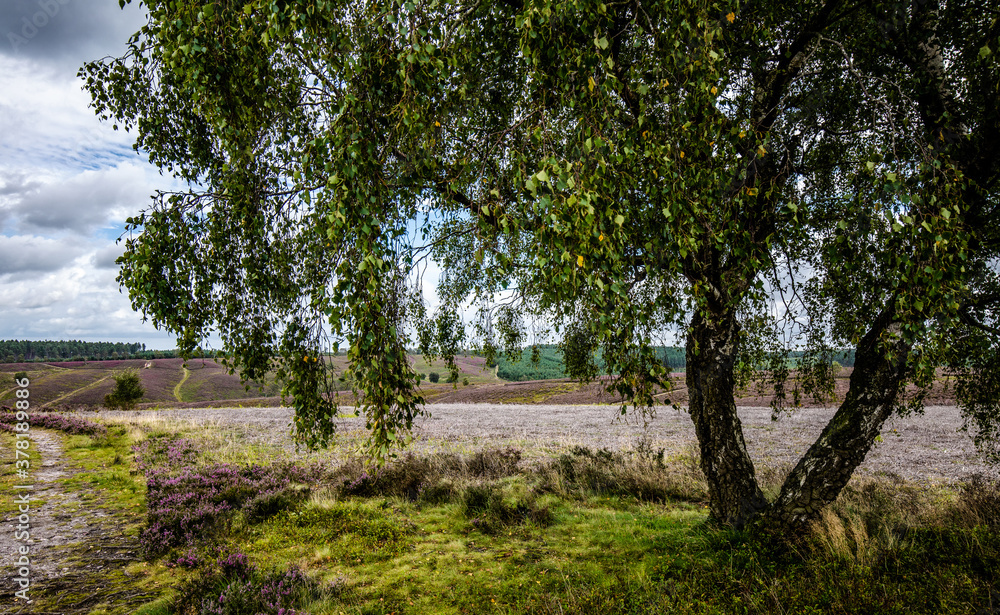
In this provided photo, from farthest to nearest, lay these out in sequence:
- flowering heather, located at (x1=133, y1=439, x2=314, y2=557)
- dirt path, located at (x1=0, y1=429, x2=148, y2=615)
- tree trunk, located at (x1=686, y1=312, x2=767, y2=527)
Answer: flowering heather, located at (x1=133, y1=439, x2=314, y2=557)
tree trunk, located at (x1=686, y1=312, x2=767, y2=527)
dirt path, located at (x1=0, y1=429, x2=148, y2=615)

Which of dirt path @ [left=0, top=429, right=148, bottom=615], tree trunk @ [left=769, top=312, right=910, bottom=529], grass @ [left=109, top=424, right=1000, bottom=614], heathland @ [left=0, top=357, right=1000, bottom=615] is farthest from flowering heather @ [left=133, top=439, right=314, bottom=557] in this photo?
tree trunk @ [left=769, top=312, right=910, bottom=529]

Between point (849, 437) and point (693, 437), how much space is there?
13734 millimetres

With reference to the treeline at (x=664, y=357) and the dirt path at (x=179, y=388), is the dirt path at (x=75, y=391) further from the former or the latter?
the treeline at (x=664, y=357)

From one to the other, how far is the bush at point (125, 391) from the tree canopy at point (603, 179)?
110ft

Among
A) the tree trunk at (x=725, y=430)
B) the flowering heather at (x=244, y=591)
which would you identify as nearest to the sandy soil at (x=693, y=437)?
the flowering heather at (x=244, y=591)

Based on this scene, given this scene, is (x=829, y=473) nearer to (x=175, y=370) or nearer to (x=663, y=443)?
(x=663, y=443)

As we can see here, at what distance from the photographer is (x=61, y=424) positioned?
18.7m

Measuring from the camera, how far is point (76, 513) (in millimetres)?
8344

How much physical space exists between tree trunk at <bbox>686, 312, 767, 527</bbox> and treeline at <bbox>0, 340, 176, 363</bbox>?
99.1 m

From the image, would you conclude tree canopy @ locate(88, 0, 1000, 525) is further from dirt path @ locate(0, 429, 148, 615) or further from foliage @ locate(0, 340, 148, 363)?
foliage @ locate(0, 340, 148, 363)

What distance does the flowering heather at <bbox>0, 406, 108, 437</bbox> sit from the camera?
17.2m

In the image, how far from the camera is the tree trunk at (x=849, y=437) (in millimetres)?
5703

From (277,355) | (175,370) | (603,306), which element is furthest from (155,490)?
(175,370)

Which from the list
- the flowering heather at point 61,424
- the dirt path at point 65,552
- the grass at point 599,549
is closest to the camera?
the grass at point 599,549
